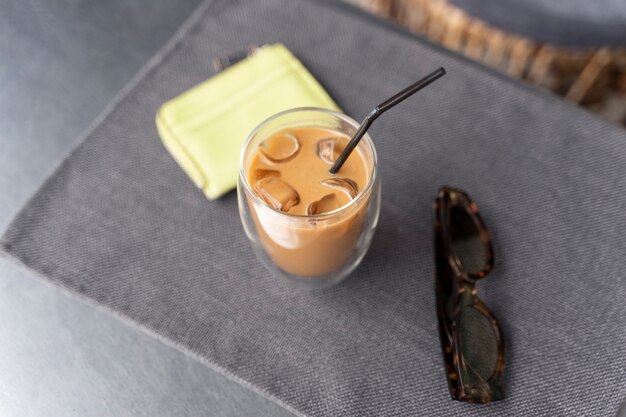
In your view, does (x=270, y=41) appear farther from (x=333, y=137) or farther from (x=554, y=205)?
(x=554, y=205)

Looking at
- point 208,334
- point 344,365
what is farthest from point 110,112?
point 344,365

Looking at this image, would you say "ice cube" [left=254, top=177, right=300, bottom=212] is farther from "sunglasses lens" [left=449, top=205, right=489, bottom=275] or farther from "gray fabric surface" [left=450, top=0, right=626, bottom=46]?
"gray fabric surface" [left=450, top=0, right=626, bottom=46]

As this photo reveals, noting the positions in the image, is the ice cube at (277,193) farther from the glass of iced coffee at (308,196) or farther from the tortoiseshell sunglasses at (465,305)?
the tortoiseshell sunglasses at (465,305)

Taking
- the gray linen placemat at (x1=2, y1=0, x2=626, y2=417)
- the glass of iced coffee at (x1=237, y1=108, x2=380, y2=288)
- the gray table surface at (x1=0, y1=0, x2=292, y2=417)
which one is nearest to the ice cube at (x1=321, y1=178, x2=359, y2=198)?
the glass of iced coffee at (x1=237, y1=108, x2=380, y2=288)

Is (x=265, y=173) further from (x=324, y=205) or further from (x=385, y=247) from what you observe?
(x=385, y=247)

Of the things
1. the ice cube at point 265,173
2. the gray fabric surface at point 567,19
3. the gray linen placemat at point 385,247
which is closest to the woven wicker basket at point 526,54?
the gray fabric surface at point 567,19

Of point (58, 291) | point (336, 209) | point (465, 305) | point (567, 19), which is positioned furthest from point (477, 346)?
point (567, 19)
